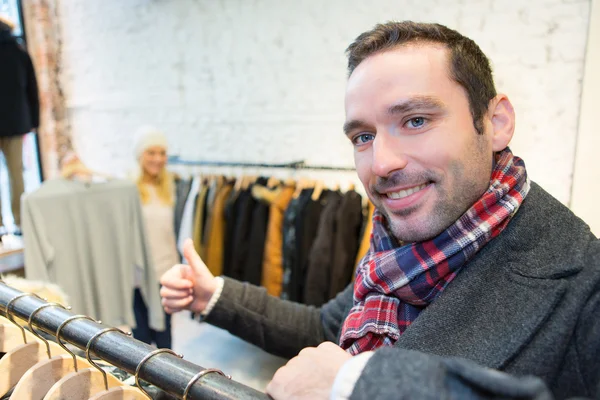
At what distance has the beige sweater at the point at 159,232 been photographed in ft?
7.77

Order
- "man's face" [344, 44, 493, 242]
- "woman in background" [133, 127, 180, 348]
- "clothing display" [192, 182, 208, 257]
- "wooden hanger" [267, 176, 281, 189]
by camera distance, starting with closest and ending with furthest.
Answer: "man's face" [344, 44, 493, 242] → "woman in background" [133, 127, 180, 348] → "wooden hanger" [267, 176, 281, 189] → "clothing display" [192, 182, 208, 257]

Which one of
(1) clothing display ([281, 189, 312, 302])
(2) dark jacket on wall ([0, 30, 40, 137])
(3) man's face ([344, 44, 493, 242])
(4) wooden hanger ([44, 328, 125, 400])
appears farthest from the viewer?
(2) dark jacket on wall ([0, 30, 40, 137])

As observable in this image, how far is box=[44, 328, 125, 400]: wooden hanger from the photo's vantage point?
1.94 feet

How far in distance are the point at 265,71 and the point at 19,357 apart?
2446 millimetres

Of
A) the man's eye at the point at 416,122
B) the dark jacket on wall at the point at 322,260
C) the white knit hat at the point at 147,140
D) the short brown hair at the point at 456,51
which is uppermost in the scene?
the short brown hair at the point at 456,51

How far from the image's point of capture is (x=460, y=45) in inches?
31.4

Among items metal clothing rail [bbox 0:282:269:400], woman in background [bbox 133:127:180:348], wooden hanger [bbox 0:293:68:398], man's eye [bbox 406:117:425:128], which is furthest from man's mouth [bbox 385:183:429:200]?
woman in background [bbox 133:127:180:348]

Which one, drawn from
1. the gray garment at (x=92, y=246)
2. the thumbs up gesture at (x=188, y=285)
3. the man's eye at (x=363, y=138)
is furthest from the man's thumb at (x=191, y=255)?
the gray garment at (x=92, y=246)

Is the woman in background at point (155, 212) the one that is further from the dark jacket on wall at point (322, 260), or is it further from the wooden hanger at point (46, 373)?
the wooden hanger at point (46, 373)

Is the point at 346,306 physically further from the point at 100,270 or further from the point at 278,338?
the point at 100,270

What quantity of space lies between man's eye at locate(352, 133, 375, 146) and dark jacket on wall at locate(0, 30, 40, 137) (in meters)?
3.37

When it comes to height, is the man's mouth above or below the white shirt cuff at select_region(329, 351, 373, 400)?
above

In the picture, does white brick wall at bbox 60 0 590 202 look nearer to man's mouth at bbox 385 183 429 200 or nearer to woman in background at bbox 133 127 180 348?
woman in background at bbox 133 127 180 348

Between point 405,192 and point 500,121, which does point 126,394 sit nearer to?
point 405,192
